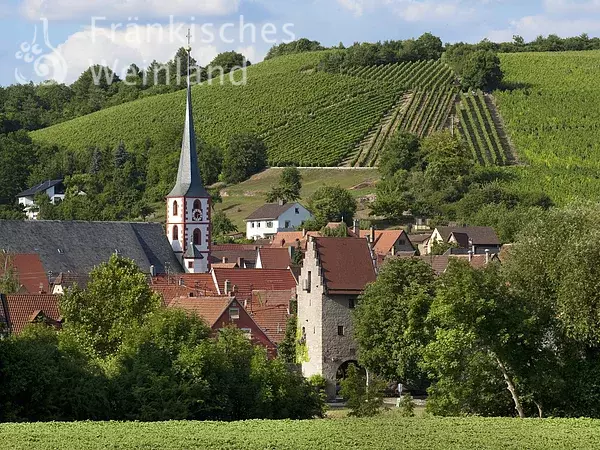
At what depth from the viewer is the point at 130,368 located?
129 feet

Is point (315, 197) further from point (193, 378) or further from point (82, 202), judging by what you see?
point (193, 378)

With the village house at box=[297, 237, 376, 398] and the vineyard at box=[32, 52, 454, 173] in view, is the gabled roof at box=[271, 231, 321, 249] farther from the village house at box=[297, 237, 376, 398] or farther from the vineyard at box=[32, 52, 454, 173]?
the village house at box=[297, 237, 376, 398]

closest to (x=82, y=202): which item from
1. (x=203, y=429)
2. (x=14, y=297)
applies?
(x=14, y=297)

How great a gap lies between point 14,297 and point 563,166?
80227 millimetres

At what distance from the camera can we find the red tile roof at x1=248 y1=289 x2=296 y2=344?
199ft

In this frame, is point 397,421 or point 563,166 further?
point 563,166

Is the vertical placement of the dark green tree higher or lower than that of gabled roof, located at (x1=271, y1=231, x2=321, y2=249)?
higher

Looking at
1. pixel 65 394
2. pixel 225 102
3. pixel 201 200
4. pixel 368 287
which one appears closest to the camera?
pixel 65 394

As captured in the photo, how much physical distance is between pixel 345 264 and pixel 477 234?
1973 inches

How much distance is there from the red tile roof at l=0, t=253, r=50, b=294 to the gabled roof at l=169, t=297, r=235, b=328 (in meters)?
20.3

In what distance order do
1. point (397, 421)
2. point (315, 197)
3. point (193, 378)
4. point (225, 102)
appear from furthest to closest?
1. point (225, 102)
2. point (315, 197)
3. point (193, 378)
4. point (397, 421)

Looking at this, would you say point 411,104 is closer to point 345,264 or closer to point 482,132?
point 482,132

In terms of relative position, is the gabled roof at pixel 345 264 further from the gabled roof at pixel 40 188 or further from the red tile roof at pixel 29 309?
the gabled roof at pixel 40 188

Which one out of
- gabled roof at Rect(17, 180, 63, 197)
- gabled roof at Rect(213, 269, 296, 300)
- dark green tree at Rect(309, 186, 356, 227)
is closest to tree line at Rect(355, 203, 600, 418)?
gabled roof at Rect(213, 269, 296, 300)
